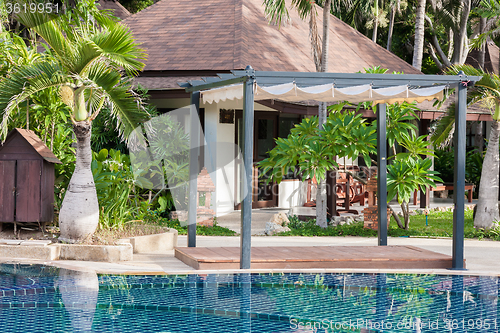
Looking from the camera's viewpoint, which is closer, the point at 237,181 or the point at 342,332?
the point at 342,332

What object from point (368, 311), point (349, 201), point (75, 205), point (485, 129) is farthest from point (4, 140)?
point (485, 129)

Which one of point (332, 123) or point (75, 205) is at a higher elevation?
point (332, 123)

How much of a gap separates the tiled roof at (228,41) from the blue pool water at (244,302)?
749 cm

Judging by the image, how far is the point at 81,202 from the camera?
8500mm

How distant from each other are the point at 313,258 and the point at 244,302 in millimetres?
1954

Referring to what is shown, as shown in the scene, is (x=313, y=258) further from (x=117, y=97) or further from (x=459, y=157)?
(x=117, y=97)

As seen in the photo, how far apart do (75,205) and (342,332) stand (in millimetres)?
4828

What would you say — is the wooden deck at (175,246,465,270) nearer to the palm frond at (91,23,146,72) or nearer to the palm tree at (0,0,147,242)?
the palm tree at (0,0,147,242)

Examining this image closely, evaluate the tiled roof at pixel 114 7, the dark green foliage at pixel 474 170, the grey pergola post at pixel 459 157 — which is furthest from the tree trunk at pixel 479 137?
the grey pergola post at pixel 459 157

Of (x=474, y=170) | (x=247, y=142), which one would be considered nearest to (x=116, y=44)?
(x=247, y=142)

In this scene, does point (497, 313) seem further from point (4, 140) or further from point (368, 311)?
point (4, 140)

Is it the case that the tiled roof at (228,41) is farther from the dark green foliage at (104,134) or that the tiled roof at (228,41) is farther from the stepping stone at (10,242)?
the stepping stone at (10,242)

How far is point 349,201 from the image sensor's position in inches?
580

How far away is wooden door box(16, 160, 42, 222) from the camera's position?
9.01 metres
